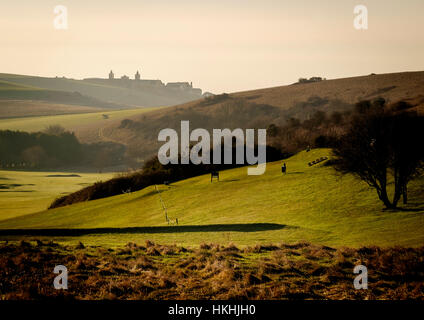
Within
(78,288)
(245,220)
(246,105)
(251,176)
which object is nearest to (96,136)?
(246,105)

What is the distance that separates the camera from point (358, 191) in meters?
36.3

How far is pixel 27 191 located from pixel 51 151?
70.4m

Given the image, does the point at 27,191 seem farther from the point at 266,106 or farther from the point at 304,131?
the point at 266,106

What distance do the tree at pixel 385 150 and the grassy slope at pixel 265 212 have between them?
7.00ft

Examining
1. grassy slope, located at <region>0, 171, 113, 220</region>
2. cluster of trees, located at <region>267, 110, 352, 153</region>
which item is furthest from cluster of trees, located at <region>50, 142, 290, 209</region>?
cluster of trees, located at <region>267, 110, 352, 153</region>

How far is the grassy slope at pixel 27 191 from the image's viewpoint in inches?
2477

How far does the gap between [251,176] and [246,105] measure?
10843 centimetres

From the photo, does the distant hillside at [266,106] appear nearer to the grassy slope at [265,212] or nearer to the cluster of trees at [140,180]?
the cluster of trees at [140,180]

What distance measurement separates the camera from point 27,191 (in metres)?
88.0

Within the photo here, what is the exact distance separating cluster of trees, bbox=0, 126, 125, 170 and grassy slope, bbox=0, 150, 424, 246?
4087 inches

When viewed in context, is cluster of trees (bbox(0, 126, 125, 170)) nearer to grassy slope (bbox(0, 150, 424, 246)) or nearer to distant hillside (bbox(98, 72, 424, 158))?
distant hillside (bbox(98, 72, 424, 158))

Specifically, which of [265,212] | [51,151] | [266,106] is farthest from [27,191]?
[266,106]

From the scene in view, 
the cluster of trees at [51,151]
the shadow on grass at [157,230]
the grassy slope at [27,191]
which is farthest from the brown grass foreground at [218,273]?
the cluster of trees at [51,151]
